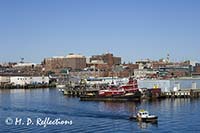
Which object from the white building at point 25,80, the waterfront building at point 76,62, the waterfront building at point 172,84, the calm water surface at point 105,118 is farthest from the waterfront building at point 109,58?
the calm water surface at point 105,118

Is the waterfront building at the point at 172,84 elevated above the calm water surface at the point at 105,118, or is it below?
above

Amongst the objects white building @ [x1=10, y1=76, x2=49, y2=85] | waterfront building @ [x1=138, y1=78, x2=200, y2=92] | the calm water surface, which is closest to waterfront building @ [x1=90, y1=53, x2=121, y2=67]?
white building @ [x1=10, y1=76, x2=49, y2=85]

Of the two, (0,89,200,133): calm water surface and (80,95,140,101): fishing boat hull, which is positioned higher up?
(80,95,140,101): fishing boat hull

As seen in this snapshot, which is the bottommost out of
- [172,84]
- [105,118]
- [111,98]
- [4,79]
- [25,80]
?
[105,118]

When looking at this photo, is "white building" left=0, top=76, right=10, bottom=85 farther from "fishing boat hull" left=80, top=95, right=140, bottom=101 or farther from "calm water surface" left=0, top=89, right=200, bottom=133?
"calm water surface" left=0, top=89, right=200, bottom=133

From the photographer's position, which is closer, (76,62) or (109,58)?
(76,62)

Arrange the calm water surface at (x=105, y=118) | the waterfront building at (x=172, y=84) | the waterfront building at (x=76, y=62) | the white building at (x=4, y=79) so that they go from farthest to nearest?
the waterfront building at (x=76, y=62) → the white building at (x=4, y=79) → the waterfront building at (x=172, y=84) → the calm water surface at (x=105, y=118)

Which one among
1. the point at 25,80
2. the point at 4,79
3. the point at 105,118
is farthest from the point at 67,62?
the point at 105,118

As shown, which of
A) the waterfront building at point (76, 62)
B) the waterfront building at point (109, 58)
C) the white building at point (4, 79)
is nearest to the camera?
the white building at point (4, 79)

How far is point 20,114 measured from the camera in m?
28.6

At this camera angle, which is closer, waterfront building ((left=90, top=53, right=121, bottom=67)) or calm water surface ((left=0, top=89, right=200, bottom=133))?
calm water surface ((left=0, top=89, right=200, bottom=133))

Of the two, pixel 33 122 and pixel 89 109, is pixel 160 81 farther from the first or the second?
pixel 33 122

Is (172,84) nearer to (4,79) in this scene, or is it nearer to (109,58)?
(4,79)

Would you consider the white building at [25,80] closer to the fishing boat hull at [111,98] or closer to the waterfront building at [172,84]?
the waterfront building at [172,84]
